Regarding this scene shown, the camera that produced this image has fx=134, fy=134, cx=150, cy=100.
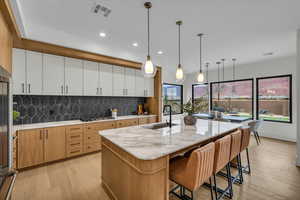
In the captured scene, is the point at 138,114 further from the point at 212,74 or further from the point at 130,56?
the point at 212,74

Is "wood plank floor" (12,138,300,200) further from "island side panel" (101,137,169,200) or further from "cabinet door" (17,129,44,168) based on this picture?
"island side panel" (101,137,169,200)

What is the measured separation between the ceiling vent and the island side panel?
6.59 ft

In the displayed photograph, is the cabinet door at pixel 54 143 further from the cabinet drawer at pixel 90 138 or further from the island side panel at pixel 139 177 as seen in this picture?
the island side panel at pixel 139 177

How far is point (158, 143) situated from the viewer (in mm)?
1579

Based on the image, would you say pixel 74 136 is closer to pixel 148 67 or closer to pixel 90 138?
pixel 90 138

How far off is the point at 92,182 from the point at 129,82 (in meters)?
2.88

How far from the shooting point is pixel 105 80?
3.83 m

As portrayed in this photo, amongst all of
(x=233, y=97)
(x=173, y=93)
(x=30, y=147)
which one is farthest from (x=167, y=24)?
(x=233, y=97)

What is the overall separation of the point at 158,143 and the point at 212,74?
18.3 ft

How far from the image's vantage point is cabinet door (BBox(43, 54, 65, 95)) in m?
2.96

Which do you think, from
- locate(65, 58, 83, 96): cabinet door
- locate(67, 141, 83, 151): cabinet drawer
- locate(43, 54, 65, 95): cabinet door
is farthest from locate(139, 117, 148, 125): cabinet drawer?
locate(43, 54, 65, 95): cabinet door

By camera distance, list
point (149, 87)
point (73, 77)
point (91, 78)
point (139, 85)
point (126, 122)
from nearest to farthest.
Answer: point (73, 77), point (91, 78), point (126, 122), point (139, 85), point (149, 87)

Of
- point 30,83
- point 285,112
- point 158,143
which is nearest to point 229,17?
point 158,143

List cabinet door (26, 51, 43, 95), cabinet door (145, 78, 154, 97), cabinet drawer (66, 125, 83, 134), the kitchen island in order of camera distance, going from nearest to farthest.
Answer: the kitchen island < cabinet door (26, 51, 43, 95) < cabinet drawer (66, 125, 83, 134) < cabinet door (145, 78, 154, 97)
